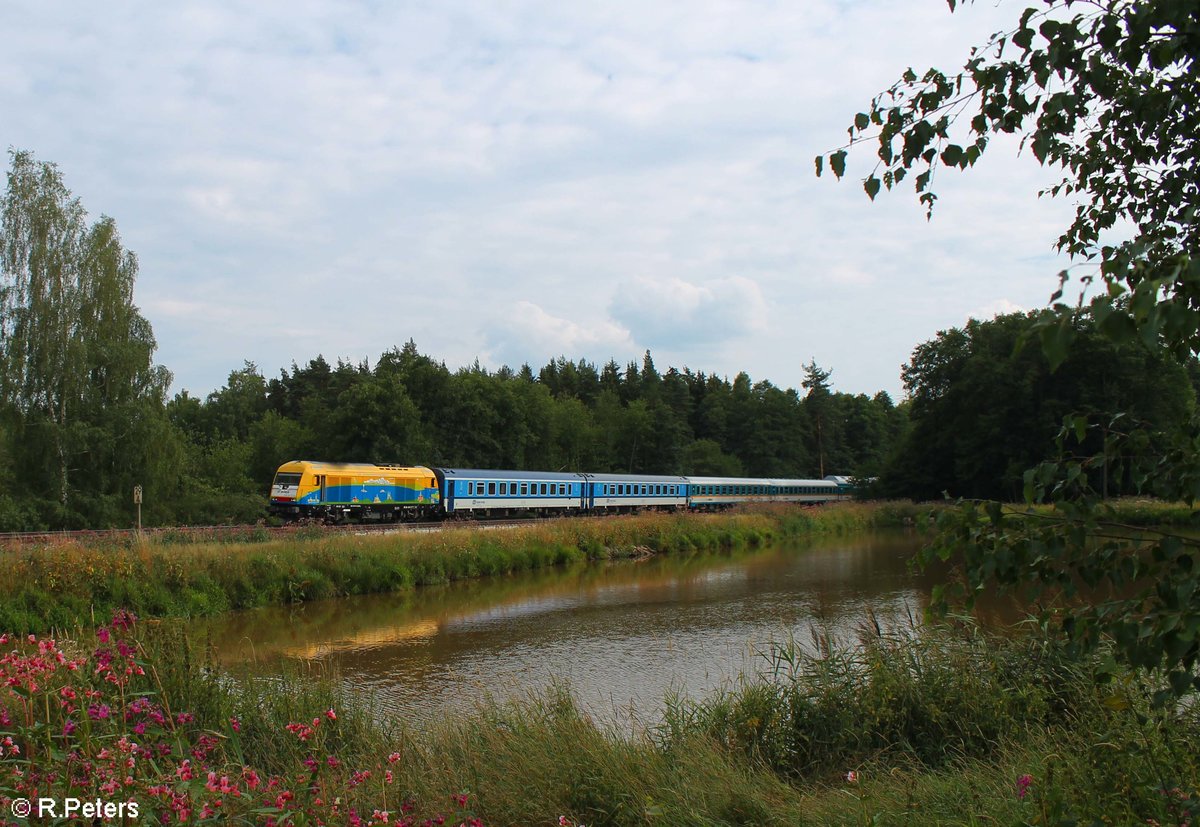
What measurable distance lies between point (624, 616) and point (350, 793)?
12.6m

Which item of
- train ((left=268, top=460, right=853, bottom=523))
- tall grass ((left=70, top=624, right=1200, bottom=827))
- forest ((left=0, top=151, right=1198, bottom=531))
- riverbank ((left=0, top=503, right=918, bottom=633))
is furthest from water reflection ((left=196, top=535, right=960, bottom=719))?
train ((left=268, top=460, right=853, bottom=523))

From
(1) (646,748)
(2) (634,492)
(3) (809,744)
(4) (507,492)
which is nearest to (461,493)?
(4) (507,492)

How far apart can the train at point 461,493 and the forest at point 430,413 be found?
5136 millimetres

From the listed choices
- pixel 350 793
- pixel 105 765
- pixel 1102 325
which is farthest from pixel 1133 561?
pixel 105 765

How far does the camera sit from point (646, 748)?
6.32 metres

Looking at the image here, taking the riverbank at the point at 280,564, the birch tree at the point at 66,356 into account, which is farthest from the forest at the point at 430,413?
the riverbank at the point at 280,564

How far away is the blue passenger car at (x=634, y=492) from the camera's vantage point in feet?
144

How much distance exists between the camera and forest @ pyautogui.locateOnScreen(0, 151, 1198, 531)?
2881 cm

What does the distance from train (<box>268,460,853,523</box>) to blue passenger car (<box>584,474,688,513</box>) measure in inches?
1.8

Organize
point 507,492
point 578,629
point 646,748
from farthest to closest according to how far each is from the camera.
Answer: point 507,492 → point 578,629 → point 646,748

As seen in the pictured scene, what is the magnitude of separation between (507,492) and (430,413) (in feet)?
69.1

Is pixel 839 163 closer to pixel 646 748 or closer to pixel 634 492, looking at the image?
pixel 646 748

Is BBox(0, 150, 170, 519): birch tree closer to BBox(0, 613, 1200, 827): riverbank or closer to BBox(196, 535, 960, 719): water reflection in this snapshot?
BBox(196, 535, 960, 719): water reflection

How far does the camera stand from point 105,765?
13.7 feet
